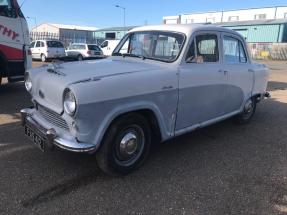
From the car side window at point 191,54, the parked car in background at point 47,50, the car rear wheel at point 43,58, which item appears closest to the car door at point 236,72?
the car side window at point 191,54

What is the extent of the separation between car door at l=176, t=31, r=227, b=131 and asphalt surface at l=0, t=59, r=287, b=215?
0.57m

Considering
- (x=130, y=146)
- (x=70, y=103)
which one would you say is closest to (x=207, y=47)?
(x=130, y=146)

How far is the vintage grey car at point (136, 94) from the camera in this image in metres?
3.37

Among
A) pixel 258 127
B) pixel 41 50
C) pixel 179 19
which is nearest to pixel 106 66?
pixel 258 127

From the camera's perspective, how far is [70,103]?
333 centimetres

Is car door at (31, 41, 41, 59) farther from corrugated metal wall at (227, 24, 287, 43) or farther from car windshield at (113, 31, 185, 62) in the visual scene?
corrugated metal wall at (227, 24, 287, 43)

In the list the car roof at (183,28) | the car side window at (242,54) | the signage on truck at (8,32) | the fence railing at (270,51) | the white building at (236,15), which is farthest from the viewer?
the white building at (236,15)

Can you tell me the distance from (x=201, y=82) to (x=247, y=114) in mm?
2330

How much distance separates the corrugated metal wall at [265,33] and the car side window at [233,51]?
129 feet

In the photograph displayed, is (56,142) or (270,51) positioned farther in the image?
(270,51)

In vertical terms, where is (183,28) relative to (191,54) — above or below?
above

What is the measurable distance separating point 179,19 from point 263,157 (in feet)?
242

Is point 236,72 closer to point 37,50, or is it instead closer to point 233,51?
point 233,51

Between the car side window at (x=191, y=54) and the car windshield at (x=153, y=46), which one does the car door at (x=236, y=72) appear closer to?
the car side window at (x=191, y=54)
